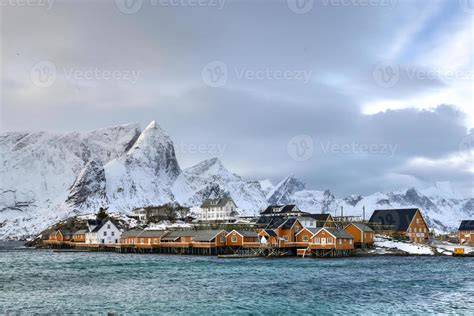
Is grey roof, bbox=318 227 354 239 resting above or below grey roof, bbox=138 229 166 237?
above

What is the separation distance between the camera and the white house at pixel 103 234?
122438 mm

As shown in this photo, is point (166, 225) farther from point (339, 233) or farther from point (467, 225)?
point (467, 225)

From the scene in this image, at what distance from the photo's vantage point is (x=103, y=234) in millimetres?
123125

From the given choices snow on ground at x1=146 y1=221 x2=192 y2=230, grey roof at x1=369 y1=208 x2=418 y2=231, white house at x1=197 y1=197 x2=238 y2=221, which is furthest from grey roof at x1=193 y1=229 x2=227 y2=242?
white house at x1=197 y1=197 x2=238 y2=221

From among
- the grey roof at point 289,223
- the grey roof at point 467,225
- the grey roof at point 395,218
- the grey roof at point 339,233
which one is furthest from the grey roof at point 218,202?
the grey roof at point 339,233

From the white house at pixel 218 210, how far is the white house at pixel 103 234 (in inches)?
1749

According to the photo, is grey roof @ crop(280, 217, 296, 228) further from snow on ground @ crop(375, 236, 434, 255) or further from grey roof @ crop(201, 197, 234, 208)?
grey roof @ crop(201, 197, 234, 208)

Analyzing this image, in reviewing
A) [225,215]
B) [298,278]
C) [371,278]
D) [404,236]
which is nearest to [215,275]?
[298,278]

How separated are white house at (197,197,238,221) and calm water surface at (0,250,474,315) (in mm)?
98332

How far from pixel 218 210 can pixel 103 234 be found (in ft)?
175

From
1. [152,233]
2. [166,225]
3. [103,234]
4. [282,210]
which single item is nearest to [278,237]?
[152,233]

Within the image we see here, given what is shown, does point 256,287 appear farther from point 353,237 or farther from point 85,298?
point 353,237

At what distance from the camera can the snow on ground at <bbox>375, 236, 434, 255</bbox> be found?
89.1 meters

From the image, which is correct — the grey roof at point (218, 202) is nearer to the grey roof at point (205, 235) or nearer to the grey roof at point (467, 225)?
the grey roof at point (205, 235)
